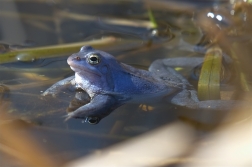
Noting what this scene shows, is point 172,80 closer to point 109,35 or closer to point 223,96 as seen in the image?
point 223,96

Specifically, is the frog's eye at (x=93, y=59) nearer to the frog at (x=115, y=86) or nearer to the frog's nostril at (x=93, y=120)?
the frog at (x=115, y=86)

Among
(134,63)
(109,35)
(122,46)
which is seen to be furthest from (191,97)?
(109,35)

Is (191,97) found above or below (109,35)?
below

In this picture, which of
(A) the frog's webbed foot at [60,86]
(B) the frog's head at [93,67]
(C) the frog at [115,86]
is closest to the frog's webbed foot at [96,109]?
(C) the frog at [115,86]

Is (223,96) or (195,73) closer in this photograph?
(223,96)

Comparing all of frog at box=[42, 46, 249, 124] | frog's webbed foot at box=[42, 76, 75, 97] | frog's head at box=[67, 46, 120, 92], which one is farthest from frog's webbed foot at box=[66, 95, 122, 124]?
frog's webbed foot at box=[42, 76, 75, 97]

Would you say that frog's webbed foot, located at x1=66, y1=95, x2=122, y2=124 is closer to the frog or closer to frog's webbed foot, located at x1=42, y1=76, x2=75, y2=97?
the frog

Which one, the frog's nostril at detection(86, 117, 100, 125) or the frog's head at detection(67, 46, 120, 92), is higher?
the frog's head at detection(67, 46, 120, 92)
